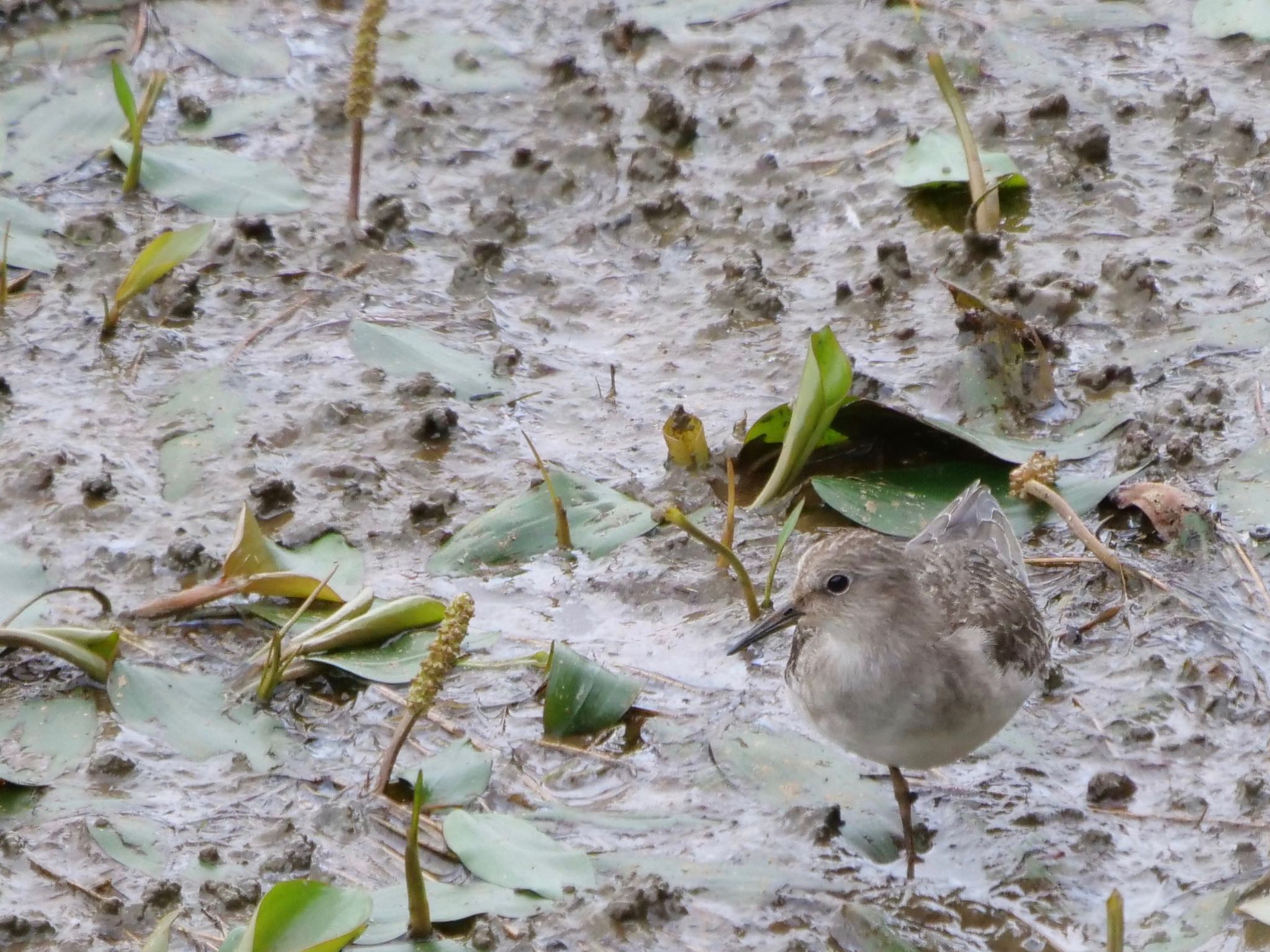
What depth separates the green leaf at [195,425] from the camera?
5.59m

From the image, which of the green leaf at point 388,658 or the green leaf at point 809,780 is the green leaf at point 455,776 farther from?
the green leaf at point 809,780

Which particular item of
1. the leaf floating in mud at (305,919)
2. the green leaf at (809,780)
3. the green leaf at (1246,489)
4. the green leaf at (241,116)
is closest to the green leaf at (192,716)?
the leaf floating in mud at (305,919)

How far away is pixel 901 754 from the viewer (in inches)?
165

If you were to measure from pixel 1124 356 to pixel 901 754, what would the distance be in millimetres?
2332

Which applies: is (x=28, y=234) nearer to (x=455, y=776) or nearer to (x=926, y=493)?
(x=455, y=776)

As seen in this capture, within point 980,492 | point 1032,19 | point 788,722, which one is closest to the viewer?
point 788,722

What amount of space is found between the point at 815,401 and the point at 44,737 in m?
2.37

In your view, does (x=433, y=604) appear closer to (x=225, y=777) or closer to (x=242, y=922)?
(x=225, y=777)

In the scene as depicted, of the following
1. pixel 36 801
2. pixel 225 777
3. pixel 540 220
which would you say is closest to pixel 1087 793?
Answer: pixel 225 777

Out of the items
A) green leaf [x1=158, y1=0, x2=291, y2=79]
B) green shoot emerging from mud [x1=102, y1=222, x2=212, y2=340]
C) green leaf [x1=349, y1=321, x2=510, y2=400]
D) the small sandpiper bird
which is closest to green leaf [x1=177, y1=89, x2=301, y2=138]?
green leaf [x1=158, y1=0, x2=291, y2=79]

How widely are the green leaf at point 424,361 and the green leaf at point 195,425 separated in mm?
477

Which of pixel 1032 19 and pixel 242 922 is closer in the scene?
pixel 242 922

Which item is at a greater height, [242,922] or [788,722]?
[242,922]

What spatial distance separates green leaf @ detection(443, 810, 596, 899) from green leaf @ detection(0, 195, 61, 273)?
11.4 ft
